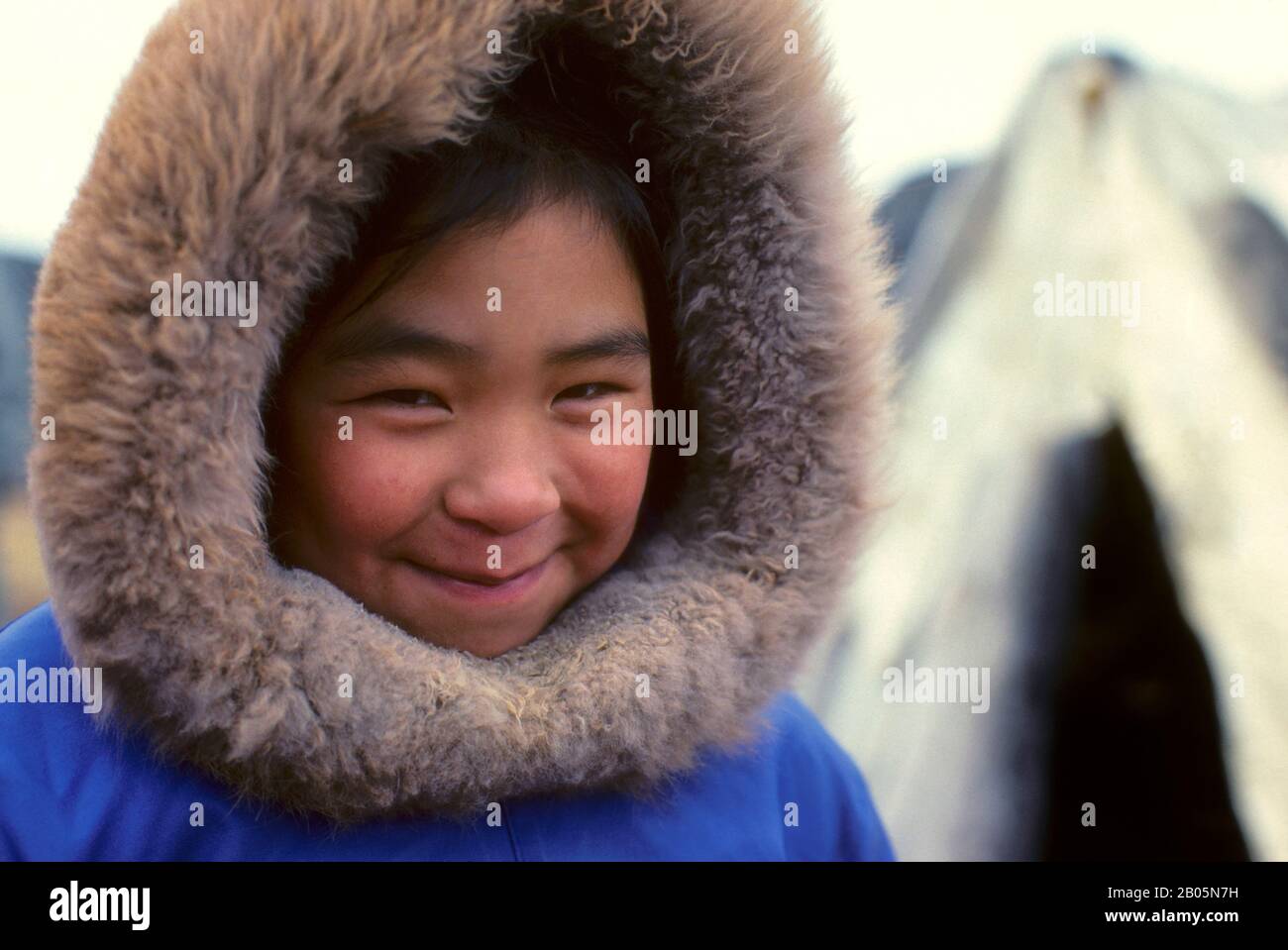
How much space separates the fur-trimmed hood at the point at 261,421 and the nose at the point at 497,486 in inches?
3.7

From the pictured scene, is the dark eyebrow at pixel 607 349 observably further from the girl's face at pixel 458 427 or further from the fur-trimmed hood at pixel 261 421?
the fur-trimmed hood at pixel 261 421

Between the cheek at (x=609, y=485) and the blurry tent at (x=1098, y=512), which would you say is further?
the blurry tent at (x=1098, y=512)

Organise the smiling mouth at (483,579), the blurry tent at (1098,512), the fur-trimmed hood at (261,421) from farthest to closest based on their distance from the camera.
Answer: the blurry tent at (1098,512) < the smiling mouth at (483,579) < the fur-trimmed hood at (261,421)

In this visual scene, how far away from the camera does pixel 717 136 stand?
0.78m

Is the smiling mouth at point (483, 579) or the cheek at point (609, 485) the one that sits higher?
the cheek at point (609, 485)

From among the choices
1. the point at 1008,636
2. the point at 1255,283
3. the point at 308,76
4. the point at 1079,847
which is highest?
the point at 1255,283

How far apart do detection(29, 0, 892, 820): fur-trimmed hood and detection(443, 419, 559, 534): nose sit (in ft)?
0.31

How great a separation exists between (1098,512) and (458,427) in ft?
4.08

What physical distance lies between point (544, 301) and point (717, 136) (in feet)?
0.65

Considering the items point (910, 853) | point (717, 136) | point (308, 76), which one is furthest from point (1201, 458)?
point (308, 76)

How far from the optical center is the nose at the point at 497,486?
667 millimetres

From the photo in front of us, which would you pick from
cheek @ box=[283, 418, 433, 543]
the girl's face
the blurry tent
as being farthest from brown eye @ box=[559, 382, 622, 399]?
the blurry tent

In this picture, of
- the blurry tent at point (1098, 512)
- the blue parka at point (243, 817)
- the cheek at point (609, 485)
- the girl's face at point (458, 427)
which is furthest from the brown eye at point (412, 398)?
the blurry tent at point (1098, 512)

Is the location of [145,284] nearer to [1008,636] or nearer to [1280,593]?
[1008,636]
